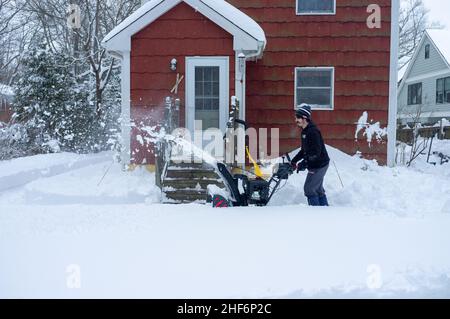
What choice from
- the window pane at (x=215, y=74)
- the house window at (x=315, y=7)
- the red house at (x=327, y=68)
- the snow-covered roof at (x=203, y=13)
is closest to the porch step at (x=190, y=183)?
the window pane at (x=215, y=74)

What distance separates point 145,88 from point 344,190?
4.94 meters

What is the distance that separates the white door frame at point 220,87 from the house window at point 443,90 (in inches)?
912

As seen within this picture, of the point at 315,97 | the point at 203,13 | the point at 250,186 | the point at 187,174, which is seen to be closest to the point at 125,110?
the point at 187,174

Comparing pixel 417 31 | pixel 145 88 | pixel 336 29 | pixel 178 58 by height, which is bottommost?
pixel 145 88

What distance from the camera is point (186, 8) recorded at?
1026 centimetres

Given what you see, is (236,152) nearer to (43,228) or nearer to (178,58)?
(178,58)

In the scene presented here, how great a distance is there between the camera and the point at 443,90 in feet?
96.6

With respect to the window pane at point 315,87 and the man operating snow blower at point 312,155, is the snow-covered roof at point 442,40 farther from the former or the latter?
the man operating snow blower at point 312,155

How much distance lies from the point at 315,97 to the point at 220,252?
8.96 metres

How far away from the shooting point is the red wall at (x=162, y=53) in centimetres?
1025

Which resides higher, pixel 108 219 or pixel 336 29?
pixel 336 29

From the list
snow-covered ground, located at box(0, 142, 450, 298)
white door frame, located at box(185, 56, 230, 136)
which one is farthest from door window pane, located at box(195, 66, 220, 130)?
snow-covered ground, located at box(0, 142, 450, 298)

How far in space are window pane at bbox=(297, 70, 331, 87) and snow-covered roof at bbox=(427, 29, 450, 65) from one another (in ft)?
64.6

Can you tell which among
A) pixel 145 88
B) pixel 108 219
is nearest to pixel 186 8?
pixel 145 88
